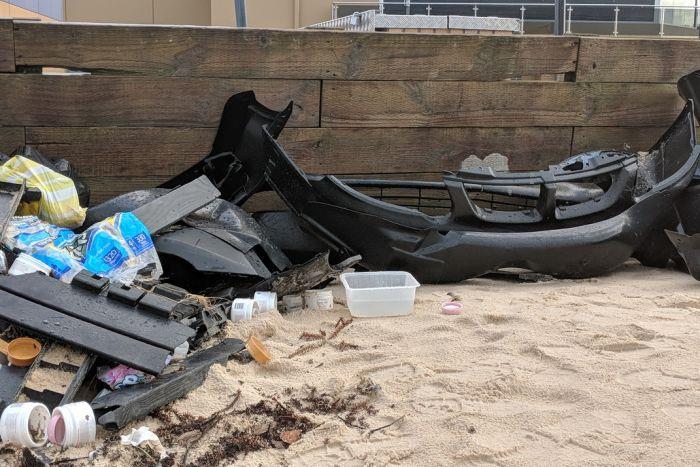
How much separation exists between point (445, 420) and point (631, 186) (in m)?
2.29

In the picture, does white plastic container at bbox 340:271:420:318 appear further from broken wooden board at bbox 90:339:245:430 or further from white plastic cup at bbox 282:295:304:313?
broken wooden board at bbox 90:339:245:430

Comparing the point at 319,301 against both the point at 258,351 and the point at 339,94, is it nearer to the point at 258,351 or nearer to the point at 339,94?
the point at 258,351

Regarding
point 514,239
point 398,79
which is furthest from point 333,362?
point 398,79

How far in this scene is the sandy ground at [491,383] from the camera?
202 cm

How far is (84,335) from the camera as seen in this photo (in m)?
2.48

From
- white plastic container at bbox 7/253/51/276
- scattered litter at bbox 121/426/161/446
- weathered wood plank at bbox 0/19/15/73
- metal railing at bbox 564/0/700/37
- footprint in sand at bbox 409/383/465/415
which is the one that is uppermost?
metal railing at bbox 564/0/700/37

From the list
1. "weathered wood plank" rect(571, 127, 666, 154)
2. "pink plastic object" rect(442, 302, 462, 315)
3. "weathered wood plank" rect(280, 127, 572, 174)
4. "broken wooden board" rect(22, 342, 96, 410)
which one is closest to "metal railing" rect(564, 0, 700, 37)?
"weathered wood plank" rect(571, 127, 666, 154)

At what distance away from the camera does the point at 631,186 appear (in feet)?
12.7

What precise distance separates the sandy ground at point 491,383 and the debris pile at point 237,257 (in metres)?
0.06

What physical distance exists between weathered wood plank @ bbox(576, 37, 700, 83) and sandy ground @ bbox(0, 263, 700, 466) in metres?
2.04

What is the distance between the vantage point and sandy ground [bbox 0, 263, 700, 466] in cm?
202

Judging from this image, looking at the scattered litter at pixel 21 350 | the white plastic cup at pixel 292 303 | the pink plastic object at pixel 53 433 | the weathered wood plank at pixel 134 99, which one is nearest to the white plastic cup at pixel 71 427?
the pink plastic object at pixel 53 433

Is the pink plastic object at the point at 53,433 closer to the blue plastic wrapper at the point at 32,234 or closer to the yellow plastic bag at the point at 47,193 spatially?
the blue plastic wrapper at the point at 32,234

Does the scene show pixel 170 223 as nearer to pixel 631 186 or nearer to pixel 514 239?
pixel 514 239
